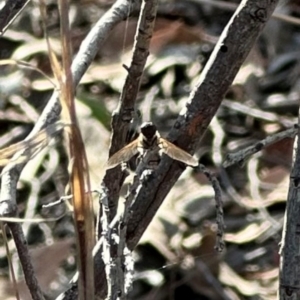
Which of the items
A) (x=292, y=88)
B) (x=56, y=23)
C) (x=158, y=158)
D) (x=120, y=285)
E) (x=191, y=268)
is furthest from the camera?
(x=56, y=23)

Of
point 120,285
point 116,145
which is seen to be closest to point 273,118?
point 116,145

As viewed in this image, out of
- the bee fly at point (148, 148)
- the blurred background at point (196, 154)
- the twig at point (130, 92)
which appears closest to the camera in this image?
the bee fly at point (148, 148)

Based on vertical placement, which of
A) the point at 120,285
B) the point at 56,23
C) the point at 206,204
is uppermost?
the point at 56,23

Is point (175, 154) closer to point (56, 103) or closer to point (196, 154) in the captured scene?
point (56, 103)

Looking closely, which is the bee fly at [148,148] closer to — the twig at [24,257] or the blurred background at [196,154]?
the twig at [24,257]

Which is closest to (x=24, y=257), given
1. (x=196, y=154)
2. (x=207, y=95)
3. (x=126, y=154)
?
(x=126, y=154)

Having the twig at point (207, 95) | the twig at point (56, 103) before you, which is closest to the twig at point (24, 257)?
the twig at point (56, 103)

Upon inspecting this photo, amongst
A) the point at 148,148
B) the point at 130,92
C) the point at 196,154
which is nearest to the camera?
the point at 148,148

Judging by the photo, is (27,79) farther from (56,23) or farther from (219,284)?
(219,284)
